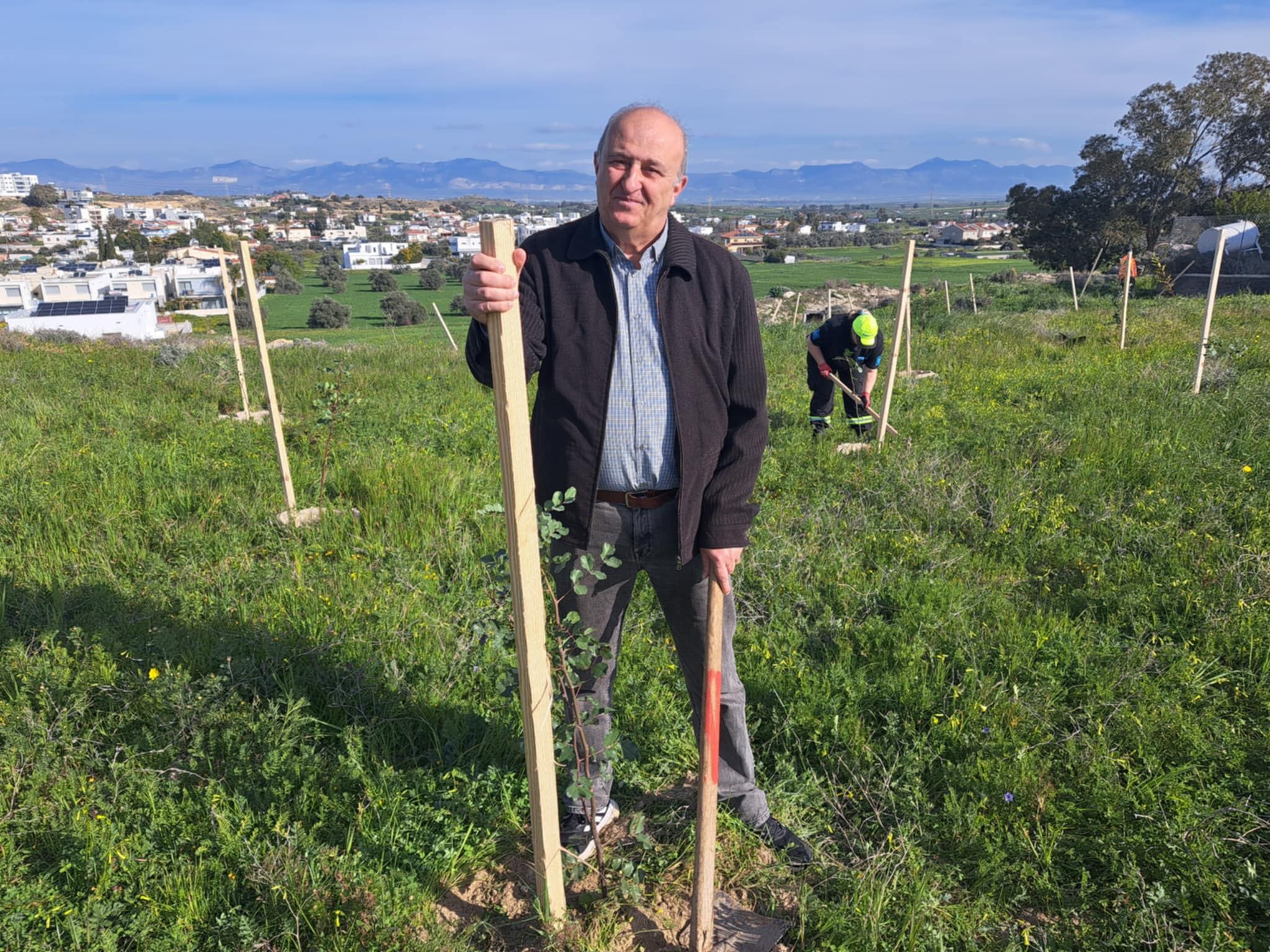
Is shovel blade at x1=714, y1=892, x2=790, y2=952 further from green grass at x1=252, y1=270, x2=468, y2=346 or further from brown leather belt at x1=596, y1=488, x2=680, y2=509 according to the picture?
→ green grass at x1=252, y1=270, x2=468, y2=346

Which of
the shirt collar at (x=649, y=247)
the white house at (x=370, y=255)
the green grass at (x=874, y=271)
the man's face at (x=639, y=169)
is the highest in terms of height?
the white house at (x=370, y=255)

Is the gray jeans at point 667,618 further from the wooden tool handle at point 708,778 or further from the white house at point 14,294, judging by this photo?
the white house at point 14,294

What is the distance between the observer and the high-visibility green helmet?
269 inches

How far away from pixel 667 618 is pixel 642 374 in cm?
80

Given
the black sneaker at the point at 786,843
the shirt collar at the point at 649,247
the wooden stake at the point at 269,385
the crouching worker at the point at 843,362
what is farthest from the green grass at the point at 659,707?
the crouching worker at the point at 843,362

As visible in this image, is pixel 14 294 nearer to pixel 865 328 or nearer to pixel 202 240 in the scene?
pixel 202 240

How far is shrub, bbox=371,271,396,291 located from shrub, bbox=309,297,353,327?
13.9 meters

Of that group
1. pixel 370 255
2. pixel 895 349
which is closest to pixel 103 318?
pixel 895 349

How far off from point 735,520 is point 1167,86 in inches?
1579

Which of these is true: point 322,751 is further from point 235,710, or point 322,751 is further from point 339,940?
point 339,940

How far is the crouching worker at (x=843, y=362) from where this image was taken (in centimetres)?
698

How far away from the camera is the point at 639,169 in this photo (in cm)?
194

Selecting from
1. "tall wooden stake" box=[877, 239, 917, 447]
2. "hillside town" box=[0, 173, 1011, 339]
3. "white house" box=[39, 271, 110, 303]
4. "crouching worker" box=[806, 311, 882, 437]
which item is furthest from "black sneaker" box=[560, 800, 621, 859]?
"white house" box=[39, 271, 110, 303]

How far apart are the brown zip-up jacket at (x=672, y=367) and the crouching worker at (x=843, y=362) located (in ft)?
16.1
